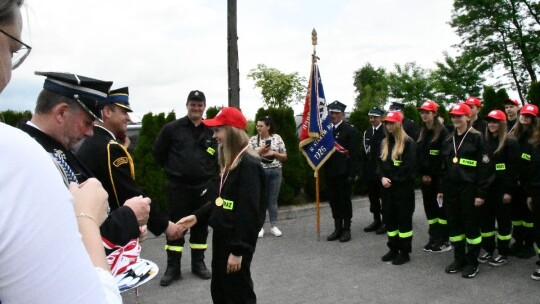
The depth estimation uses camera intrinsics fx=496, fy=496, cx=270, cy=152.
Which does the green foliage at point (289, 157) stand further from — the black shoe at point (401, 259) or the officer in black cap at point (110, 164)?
the officer in black cap at point (110, 164)

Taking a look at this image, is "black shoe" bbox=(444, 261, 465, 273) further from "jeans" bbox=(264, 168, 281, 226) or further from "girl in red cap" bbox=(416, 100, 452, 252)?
"jeans" bbox=(264, 168, 281, 226)

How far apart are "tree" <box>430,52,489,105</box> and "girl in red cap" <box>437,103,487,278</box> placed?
31386 millimetres

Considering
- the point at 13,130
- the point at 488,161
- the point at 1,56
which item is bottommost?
the point at 488,161

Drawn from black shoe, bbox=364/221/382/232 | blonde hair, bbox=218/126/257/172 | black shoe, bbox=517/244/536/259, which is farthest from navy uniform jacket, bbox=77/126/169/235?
black shoe, bbox=364/221/382/232

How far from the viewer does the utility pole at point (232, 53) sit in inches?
436

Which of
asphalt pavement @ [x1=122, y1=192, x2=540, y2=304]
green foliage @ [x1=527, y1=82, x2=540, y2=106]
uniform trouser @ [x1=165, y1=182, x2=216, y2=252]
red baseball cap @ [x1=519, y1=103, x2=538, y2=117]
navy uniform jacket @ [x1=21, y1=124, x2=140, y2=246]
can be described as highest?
green foliage @ [x1=527, y1=82, x2=540, y2=106]

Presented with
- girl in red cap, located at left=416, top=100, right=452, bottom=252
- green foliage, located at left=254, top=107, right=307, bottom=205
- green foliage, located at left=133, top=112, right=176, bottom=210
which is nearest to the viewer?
girl in red cap, located at left=416, top=100, right=452, bottom=252

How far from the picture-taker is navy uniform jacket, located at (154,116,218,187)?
6.27 m

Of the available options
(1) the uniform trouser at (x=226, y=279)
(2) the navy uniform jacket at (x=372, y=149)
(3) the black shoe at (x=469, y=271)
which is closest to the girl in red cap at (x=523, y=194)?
(3) the black shoe at (x=469, y=271)

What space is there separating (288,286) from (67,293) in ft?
17.5

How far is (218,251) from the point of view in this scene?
387 cm

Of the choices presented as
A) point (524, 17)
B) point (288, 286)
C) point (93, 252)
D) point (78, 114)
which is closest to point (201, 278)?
point (288, 286)

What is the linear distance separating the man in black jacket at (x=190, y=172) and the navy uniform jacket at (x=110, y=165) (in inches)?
113

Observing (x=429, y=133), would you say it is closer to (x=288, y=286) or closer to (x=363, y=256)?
(x=363, y=256)
